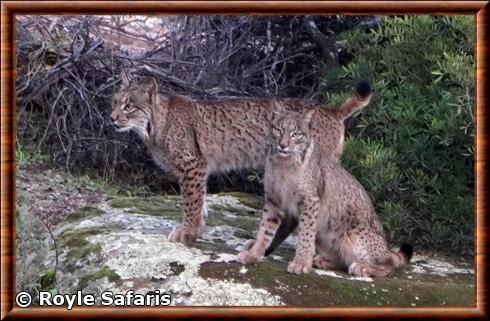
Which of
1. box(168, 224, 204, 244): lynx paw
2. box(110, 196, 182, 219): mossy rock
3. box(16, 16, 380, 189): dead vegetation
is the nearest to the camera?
box(168, 224, 204, 244): lynx paw

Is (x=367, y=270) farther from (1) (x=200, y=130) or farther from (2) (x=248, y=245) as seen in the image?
(1) (x=200, y=130)

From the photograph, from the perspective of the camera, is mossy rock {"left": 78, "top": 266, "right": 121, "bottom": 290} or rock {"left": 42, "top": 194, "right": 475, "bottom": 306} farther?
mossy rock {"left": 78, "top": 266, "right": 121, "bottom": 290}

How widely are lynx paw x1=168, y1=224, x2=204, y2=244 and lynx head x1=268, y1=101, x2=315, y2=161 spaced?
94cm

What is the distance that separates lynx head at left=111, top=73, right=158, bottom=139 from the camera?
6.91 m

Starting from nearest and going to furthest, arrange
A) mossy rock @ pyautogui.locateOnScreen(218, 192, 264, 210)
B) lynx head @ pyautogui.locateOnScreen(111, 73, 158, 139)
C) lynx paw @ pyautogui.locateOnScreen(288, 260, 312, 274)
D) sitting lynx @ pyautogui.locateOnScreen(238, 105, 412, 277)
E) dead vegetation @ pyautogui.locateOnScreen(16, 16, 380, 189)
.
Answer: lynx paw @ pyautogui.locateOnScreen(288, 260, 312, 274)
sitting lynx @ pyautogui.locateOnScreen(238, 105, 412, 277)
lynx head @ pyautogui.locateOnScreen(111, 73, 158, 139)
mossy rock @ pyautogui.locateOnScreen(218, 192, 264, 210)
dead vegetation @ pyautogui.locateOnScreen(16, 16, 380, 189)

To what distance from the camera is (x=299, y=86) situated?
9367 mm

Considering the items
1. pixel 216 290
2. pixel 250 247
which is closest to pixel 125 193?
pixel 250 247

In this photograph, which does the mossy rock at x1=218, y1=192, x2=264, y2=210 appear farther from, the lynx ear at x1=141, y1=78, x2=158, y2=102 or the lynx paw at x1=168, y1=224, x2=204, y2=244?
the lynx ear at x1=141, y1=78, x2=158, y2=102

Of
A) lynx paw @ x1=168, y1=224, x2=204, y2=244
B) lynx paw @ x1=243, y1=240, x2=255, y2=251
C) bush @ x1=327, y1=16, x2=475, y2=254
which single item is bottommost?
lynx paw @ x1=243, y1=240, x2=255, y2=251

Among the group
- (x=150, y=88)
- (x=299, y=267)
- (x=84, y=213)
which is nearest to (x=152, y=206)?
(x=84, y=213)

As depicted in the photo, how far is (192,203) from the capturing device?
6.81m

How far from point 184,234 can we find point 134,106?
47.4 inches

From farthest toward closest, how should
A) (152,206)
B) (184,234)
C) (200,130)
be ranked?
1. (152,206)
2. (200,130)
3. (184,234)

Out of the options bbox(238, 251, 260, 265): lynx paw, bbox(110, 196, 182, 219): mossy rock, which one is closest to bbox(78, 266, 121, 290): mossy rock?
bbox(238, 251, 260, 265): lynx paw
